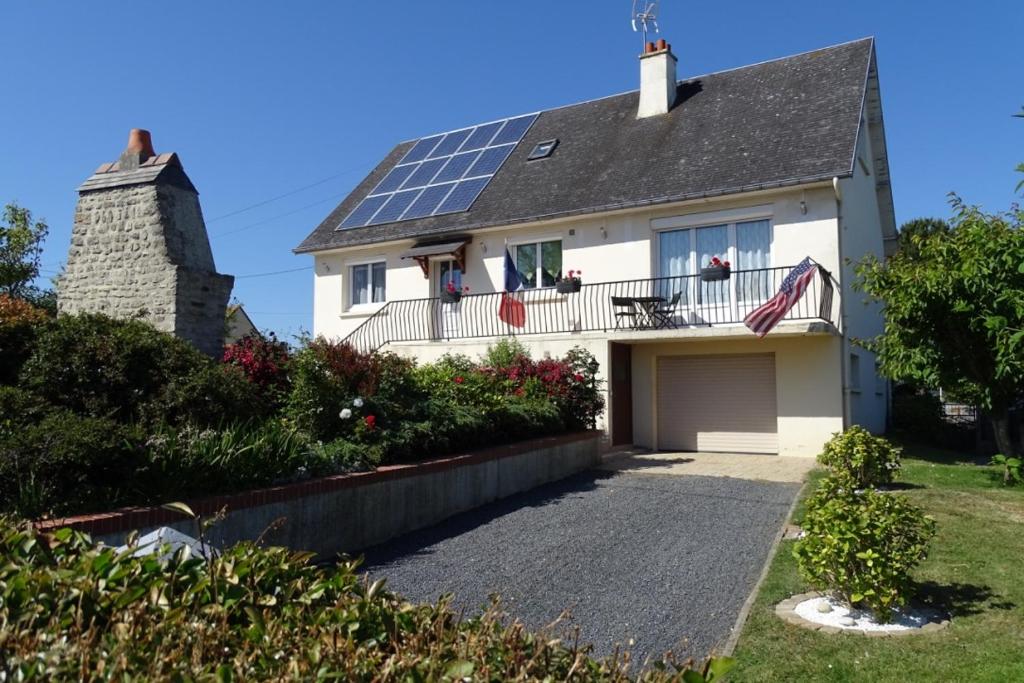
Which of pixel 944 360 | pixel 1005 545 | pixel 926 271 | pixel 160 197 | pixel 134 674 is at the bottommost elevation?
pixel 1005 545

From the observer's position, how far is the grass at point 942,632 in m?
4.59

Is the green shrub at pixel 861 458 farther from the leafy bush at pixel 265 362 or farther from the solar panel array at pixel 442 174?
the solar panel array at pixel 442 174

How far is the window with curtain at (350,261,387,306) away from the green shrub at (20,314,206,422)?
12362 mm

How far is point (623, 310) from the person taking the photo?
16.6 m

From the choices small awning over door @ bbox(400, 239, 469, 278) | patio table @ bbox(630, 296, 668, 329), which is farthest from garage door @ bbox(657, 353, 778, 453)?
small awning over door @ bbox(400, 239, 469, 278)

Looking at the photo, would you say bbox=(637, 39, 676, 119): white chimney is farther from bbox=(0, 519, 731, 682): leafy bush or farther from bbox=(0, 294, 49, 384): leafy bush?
bbox=(0, 519, 731, 682): leafy bush

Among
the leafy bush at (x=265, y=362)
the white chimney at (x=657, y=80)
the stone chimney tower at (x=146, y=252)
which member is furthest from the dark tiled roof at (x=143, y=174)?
the white chimney at (x=657, y=80)

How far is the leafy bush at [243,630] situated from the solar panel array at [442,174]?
17.0m

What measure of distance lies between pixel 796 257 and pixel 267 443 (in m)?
11.2

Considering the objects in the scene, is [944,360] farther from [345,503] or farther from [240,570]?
[240,570]

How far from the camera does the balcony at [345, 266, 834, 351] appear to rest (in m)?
15.2

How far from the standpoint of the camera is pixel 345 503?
759cm

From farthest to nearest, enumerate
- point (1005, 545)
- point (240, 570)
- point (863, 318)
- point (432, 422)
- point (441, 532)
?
1. point (863, 318)
2. point (432, 422)
3. point (441, 532)
4. point (1005, 545)
5. point (240, 570)

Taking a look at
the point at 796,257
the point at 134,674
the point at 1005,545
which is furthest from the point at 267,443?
the point at 796,257
